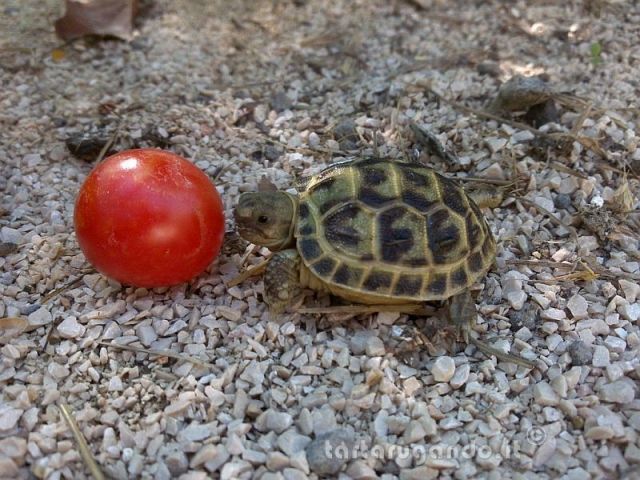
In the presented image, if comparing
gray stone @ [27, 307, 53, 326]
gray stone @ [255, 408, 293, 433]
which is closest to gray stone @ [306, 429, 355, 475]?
gray stone @ [255, 408, 293, 433]

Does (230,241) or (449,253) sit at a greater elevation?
(449,253)

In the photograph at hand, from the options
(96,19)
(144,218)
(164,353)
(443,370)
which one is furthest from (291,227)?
(96,19)

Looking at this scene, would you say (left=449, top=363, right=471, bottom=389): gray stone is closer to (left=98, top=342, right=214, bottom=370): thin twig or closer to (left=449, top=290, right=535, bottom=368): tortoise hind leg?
(left=449, top=290, right=535, bottom=368): tortoise hind leg

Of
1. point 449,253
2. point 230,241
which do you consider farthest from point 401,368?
point 230,241

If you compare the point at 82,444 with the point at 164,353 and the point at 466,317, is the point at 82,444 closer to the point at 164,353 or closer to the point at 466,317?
the point at 164,353

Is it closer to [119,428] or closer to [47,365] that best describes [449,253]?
[119,428]

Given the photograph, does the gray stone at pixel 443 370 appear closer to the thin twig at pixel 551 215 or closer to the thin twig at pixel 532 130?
the thin twig at pixel 551 215

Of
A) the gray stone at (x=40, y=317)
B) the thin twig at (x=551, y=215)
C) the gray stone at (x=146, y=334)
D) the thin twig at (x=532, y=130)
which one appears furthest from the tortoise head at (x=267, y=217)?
the thin twig at (x=532, y=130)
